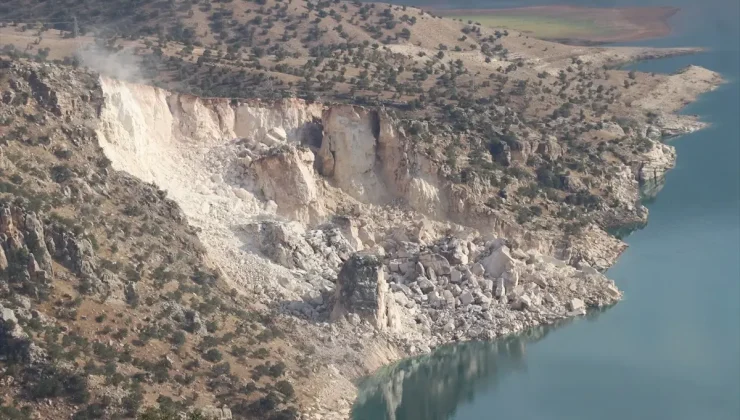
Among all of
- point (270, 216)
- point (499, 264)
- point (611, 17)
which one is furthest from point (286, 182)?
point (611, 17)

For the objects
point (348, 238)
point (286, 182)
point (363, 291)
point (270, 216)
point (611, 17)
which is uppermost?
point (286, 182)

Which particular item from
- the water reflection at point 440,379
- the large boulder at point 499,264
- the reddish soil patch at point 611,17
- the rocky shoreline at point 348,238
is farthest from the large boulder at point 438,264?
the reddish soil patch at point 611,17

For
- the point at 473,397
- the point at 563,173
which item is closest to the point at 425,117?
the point at 563,173

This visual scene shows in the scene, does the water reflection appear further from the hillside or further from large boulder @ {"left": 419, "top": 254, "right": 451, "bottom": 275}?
large boulder @ {"left": 419, "top": 254, "right": 451, "bottom": 275}

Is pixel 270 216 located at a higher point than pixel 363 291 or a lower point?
higher

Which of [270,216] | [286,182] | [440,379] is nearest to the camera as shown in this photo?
[440,379]

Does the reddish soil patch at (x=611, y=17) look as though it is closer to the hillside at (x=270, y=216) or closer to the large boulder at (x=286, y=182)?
the hillside at (x=270, y=216)

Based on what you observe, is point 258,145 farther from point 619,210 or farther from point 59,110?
point 619,210

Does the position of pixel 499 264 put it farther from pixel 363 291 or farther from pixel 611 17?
pixel 611 17
